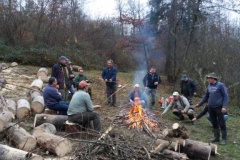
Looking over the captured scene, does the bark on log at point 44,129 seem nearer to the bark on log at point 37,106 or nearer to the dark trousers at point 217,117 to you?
the bark on log at point 37,106

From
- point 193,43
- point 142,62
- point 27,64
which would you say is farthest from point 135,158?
point 142,62

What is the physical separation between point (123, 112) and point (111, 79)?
2.08 meters

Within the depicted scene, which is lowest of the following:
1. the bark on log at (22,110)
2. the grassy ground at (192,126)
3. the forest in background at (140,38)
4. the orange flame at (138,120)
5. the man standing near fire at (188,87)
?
the grassy ground at (192,126)

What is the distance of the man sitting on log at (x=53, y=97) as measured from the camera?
7.95 m

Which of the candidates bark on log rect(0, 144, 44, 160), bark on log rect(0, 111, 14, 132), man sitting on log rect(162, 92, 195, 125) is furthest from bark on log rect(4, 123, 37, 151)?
man sitting on log rect(162, 92, 195, 125)

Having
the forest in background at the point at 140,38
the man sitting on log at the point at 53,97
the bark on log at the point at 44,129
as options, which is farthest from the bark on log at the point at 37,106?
the forest in background at the point at 140,38

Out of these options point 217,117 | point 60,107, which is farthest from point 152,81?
point 60,107

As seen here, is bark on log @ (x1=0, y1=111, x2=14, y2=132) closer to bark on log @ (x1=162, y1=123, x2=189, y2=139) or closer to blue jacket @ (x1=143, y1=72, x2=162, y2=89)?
bark on log @ (x1=162, y1=123, x2=189, y2=139)

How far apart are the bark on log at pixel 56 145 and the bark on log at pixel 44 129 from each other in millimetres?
390

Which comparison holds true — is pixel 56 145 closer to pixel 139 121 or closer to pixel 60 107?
pixel 60 107

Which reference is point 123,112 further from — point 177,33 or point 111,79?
point 177,33

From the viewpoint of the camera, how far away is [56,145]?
5852mm

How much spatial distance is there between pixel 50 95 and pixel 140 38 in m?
14.4

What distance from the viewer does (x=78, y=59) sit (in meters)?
21.5
